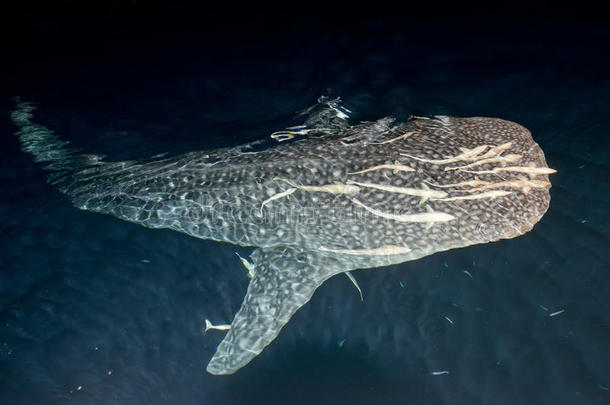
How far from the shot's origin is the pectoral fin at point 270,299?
16.0 ft

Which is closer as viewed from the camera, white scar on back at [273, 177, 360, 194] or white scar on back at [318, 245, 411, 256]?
white scar on back at [318, 245, 411, 256]

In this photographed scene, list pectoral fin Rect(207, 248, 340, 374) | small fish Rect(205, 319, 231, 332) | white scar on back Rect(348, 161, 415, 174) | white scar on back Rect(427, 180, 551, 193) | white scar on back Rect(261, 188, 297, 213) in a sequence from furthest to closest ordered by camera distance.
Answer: white scar on back Rect(261, 188, 297, 213)
small fish Rect(205, 319, 231, 332)
white scar on back Rect(348, 161, 415, 174)
white scar on back Rect(427, 180, 551, 193)
pectoral fin Rect(207, 248, 340, 374)

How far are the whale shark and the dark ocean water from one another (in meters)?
0.36

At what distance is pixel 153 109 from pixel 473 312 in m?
5.42

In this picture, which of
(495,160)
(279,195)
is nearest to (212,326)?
(279,195)

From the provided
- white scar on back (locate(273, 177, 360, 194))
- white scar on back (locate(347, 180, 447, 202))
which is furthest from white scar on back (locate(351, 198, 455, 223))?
white scar on back (locate(273, 177, 360, 194))

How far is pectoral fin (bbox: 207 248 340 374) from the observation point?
16.0ft

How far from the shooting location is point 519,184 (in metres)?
5.04

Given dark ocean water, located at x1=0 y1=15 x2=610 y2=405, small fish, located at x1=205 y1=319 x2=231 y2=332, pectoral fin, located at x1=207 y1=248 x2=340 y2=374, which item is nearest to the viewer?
dark ocean water, located at x1=0 y1=15 x2=610 y2=405

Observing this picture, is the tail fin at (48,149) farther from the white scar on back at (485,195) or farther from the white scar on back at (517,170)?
the white scar on back at (517,170)

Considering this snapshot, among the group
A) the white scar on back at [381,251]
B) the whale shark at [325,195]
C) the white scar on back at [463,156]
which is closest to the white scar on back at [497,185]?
the whale shark at [325,195]

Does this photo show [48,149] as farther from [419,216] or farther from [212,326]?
[419,216]

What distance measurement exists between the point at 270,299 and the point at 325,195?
172 centimetres

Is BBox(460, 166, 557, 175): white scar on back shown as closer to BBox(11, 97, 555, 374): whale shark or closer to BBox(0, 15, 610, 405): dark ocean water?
BBox(11, 97, 555, 374): whale shark
